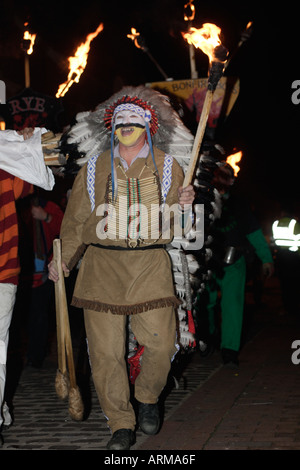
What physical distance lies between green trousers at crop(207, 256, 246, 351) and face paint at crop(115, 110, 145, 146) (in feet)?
9.85

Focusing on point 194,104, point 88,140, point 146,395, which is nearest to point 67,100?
point 194,104

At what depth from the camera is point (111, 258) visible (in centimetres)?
474

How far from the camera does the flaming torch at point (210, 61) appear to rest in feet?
15.0

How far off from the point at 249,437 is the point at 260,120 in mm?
34648

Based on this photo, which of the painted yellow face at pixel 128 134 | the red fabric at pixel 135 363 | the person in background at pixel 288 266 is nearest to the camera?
the painted yellow face at pixel 128 134

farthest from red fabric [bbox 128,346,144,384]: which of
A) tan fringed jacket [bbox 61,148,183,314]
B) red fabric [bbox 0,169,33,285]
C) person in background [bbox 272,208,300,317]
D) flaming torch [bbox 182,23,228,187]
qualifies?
person in background [bbox 272,208,300,317]

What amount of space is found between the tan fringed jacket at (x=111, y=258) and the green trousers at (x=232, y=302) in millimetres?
2827

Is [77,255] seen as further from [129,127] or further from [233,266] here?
[233,266]

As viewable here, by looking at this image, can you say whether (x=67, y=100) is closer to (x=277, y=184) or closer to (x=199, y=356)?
(x=199, y=356)

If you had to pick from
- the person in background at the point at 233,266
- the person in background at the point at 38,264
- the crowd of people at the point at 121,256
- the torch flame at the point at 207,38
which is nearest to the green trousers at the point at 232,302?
the person in background at the point at 233,266

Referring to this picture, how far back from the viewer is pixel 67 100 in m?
16.0

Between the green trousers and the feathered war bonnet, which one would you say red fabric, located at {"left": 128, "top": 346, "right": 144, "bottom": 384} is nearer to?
the feathered war bonnet

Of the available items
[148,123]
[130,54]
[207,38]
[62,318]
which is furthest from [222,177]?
[130,54]

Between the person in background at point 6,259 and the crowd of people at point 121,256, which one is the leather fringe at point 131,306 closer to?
the crowd of people at point 121,256
